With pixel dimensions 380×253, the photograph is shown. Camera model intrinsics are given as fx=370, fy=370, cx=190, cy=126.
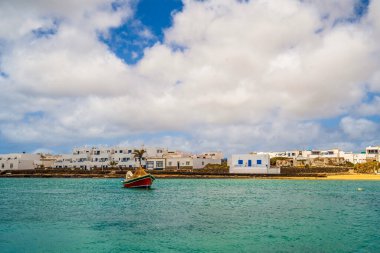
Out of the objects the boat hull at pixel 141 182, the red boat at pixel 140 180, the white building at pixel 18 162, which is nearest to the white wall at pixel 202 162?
the red boat at pixel 140 180

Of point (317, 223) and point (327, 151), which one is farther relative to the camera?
point (327, 151)

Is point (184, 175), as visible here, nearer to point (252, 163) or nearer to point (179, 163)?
point (179, 163)

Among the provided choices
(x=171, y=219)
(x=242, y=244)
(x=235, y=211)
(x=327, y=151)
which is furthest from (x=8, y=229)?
(x=327, y=151)

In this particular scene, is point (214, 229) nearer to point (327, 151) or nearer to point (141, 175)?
point (141, 175)

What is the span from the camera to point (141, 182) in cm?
7025

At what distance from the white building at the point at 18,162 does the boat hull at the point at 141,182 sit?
100 meters

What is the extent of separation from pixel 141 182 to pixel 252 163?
5537 cm

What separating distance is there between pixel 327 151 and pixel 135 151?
91154 mm

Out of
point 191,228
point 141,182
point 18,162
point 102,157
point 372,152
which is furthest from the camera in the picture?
point 372,152

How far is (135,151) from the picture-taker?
138m

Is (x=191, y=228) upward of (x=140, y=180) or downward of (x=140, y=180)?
downward

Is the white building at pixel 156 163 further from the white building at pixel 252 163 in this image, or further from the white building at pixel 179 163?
the white building at pixel 252 163

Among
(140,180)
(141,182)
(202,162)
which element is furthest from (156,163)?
(140,180)

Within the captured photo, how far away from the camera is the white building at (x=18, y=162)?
506 feet
